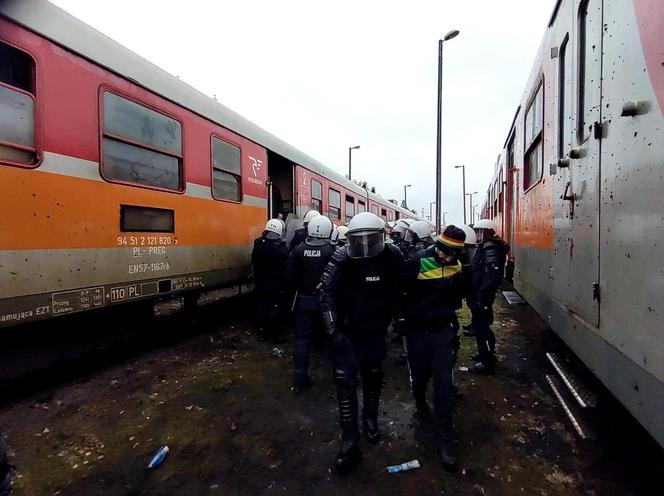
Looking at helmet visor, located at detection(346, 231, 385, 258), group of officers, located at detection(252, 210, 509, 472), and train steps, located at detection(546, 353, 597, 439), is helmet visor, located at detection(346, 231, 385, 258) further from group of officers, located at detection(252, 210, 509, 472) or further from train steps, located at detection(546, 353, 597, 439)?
train steps, located at detection(546, 353, 597, 439)

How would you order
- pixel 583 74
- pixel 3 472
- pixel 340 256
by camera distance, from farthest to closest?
pixel 340 256 → pixel 583 74 → pixel 3 472

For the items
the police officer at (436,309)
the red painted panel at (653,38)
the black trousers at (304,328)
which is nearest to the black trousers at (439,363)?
the police officer at (436,309)

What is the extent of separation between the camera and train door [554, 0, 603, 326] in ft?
8.08

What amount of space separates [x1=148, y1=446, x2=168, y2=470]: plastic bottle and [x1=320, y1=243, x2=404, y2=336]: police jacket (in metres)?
1.52

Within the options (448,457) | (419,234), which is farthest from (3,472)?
(419,234)

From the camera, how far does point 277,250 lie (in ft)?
19.2

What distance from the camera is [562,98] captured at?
3.51 meters

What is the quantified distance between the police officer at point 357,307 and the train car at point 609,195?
1318 mm

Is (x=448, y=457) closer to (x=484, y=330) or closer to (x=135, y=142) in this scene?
(x=484, y=330)

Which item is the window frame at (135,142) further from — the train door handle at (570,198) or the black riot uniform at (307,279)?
the train door handle at (570,198)

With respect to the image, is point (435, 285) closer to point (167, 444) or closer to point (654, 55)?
point (654, 55)

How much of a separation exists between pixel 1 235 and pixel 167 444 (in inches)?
81.3

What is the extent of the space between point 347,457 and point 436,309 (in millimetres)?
1262

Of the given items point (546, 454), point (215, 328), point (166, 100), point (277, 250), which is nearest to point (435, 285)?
point (546, 454)
